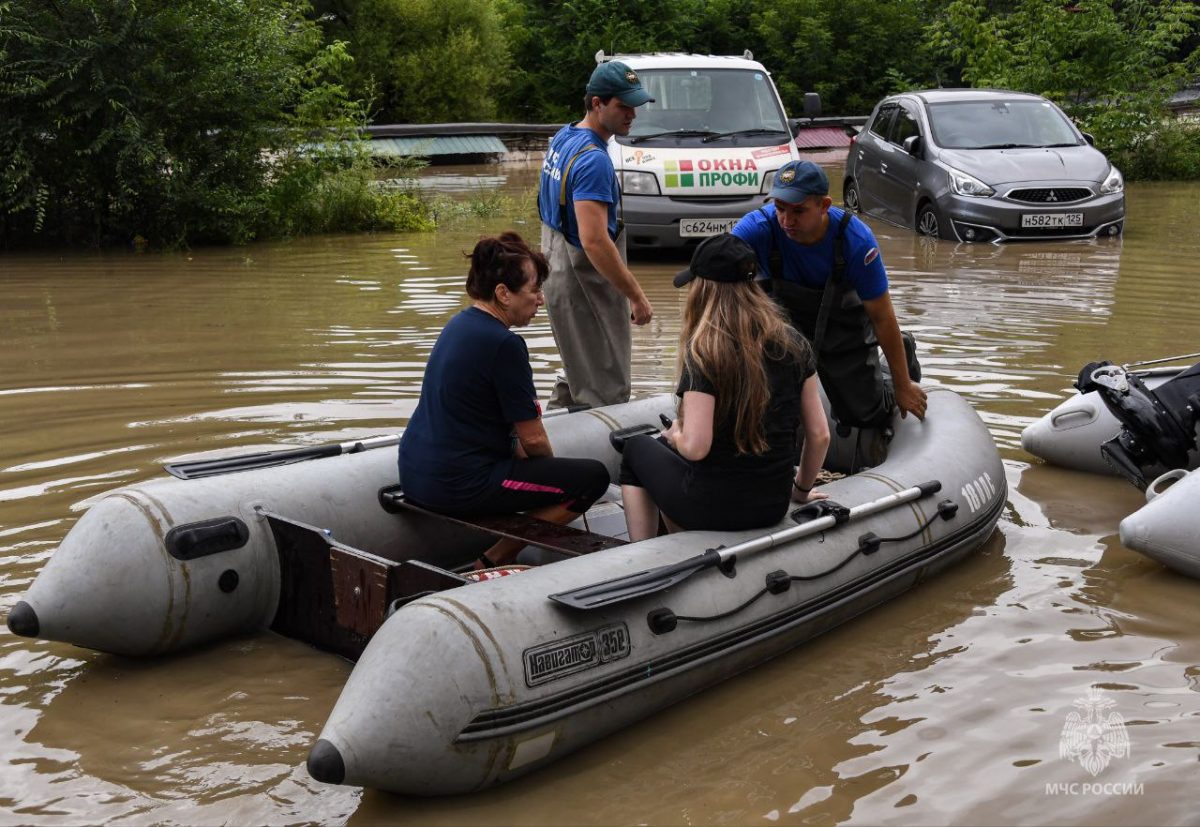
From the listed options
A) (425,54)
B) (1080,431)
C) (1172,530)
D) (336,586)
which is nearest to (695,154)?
(1080,431)

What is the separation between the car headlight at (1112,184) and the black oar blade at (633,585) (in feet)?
35.1

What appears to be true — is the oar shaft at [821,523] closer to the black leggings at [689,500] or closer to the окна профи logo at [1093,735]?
the black leggings at [689,500]

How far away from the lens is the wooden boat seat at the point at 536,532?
4.73m

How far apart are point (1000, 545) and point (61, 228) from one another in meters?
11.0

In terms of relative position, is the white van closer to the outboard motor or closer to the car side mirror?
the car side mirror

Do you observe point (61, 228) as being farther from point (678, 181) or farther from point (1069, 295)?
point (1069, 295)

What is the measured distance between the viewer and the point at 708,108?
12.9 meters

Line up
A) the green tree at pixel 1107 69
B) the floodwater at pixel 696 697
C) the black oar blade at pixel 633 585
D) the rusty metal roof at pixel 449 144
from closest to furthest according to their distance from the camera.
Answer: the floodwater at pixel 696 697 → the black oar blade at pixel 633 585 → the green tree at pixel 1107 69 → the rusty metal roof at pixel 449 144

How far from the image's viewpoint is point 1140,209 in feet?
54.3

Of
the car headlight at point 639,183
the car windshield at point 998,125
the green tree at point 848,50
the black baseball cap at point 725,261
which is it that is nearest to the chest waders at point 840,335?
the black baseball cap at point 725,261

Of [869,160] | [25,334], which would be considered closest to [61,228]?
[25,334]

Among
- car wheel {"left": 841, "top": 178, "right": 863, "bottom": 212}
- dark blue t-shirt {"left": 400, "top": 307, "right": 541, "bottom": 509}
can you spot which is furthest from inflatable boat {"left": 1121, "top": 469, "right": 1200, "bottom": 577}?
car wheel {"left": 841, "top": 178, "right": 863, "bottom": 212}

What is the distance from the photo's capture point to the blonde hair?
4.37m

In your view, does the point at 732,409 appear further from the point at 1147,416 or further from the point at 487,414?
the point at 1147,416
